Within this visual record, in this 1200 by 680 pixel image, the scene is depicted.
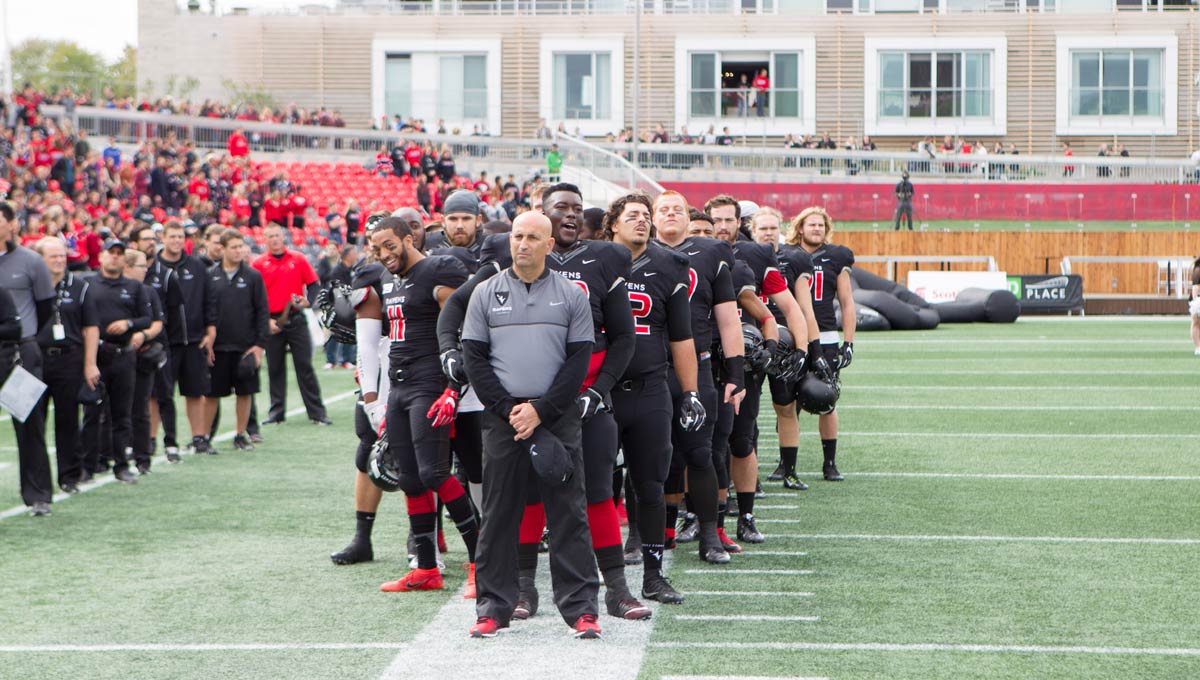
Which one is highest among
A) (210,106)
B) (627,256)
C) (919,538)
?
(210,106)

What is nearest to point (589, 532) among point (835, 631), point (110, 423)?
point (835, 631)

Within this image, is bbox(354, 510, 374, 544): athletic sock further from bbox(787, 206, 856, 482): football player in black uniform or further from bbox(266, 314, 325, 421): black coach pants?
bbox(266, 314, 325, 421): black coach pants

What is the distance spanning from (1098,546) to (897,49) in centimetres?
4801

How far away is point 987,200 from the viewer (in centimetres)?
4194

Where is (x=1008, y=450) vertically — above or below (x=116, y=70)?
below

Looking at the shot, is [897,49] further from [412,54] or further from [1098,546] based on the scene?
[1098,546]

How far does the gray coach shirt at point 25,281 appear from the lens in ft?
31.5

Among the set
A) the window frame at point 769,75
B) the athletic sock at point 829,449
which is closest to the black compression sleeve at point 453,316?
Answer: the athletic sock at point 829,449

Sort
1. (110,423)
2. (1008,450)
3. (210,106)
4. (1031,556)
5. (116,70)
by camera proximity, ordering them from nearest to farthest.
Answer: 1. (1031,556)
2. (110,423)
3. (1008,450)
4. (210,106)
5. (116,70)

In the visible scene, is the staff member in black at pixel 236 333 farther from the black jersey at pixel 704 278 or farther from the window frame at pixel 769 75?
the window frame at pixel 769 75

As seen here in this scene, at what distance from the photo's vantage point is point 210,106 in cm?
4334

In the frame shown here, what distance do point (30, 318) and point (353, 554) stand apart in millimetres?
3061

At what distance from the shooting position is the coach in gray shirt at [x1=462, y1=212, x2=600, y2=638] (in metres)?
6.31

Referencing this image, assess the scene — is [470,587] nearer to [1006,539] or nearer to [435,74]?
[1006,539]
